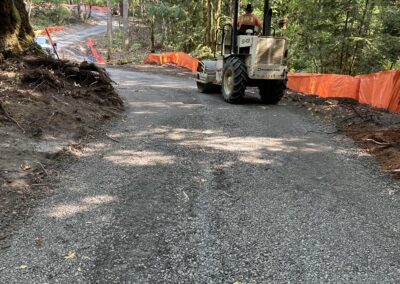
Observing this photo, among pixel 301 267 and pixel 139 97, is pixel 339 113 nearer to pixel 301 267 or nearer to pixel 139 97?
pixel 139 97

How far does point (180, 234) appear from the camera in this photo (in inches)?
158

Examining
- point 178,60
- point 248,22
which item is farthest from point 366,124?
point 178,60

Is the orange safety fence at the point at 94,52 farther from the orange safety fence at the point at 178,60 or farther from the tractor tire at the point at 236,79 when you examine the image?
the tractor tire at the point at 236,79

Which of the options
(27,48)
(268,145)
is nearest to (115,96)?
(27,48)

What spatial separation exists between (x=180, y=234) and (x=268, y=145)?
374 cm

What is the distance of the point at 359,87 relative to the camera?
11.9 m

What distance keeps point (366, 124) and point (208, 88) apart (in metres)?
6.54

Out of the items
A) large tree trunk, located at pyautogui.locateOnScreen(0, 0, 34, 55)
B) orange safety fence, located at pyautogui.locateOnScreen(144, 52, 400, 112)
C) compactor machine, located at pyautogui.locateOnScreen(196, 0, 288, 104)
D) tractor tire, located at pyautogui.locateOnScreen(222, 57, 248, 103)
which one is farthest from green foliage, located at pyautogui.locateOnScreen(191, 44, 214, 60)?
large tree trunk, located at pyautogui.locateOnScreen(0, 0, 34, 55)

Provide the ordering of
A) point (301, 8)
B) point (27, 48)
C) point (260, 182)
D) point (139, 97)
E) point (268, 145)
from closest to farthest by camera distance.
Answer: point (260, 182), point (268, 145), point (27, 48), point (139, 97), point (301, 8)

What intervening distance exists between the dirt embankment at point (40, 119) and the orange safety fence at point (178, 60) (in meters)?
12.7

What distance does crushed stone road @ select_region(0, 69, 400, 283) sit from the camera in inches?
135

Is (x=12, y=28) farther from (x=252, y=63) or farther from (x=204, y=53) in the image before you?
(x=204, y=53)

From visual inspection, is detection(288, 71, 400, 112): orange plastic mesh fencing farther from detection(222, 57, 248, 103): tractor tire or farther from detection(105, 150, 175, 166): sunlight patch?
detection(105, 150, 175, 166): sunlight patch

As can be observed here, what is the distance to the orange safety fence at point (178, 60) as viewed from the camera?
23598 millimetres
